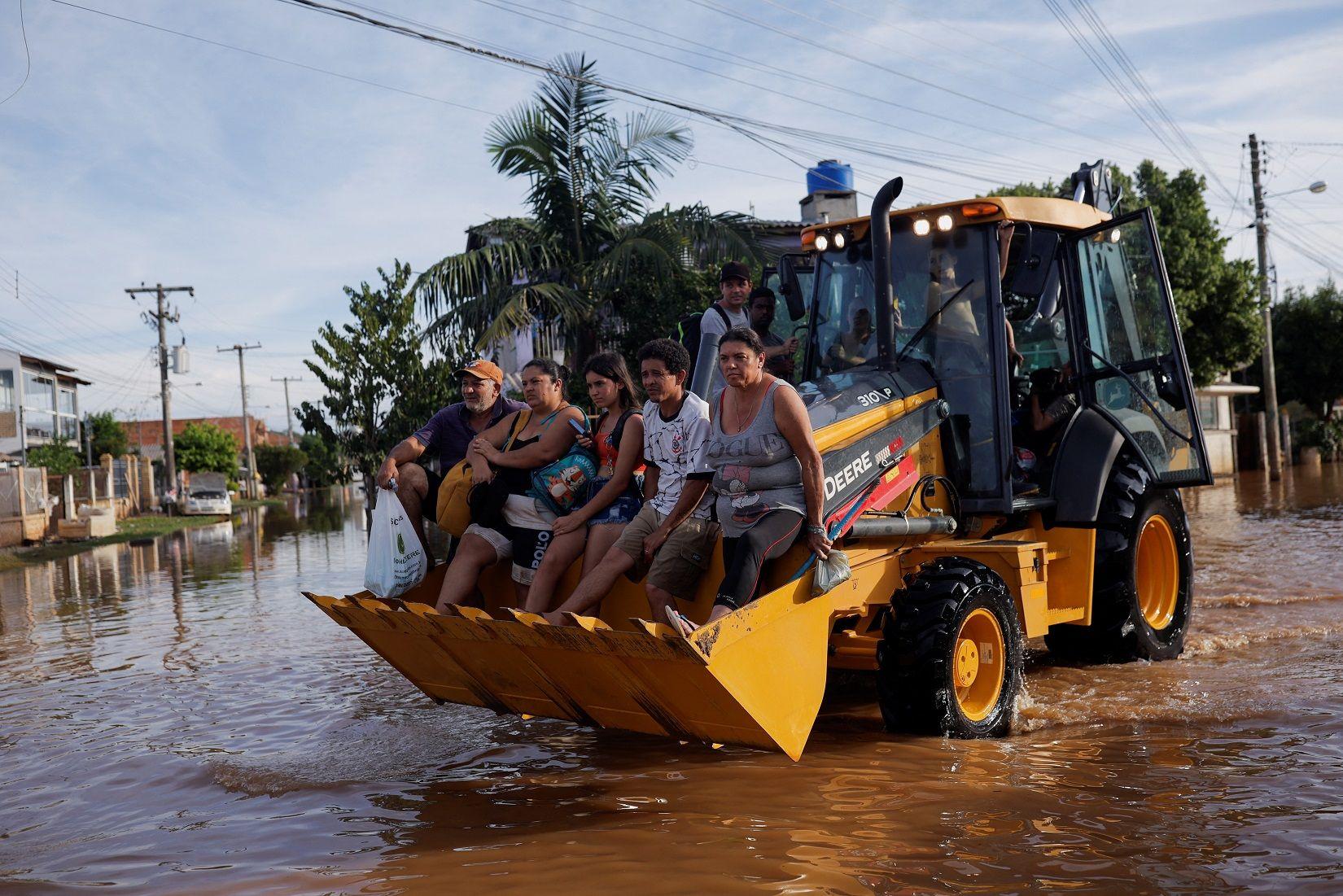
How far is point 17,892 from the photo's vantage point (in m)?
4.55

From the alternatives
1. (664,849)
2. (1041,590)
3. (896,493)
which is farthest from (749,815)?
(1041,590)

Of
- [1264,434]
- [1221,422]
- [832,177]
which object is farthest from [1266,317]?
[832,177]

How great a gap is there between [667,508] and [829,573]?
1.06m

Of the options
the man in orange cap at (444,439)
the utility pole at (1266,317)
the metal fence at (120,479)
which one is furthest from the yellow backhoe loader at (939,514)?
the metal fence at (120,479)

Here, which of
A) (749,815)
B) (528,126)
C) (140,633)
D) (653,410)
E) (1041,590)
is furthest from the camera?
(528,126)

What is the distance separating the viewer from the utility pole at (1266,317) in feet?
105

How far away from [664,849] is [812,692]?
3.72ft

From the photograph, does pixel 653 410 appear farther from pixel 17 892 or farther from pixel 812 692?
pixel 17 892

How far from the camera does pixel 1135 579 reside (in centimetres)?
778

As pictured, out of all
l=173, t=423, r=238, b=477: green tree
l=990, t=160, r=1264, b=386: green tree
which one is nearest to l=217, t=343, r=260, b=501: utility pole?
l=173, t=423, r=238, b=477: green tree

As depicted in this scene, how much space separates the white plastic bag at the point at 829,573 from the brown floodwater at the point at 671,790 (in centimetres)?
91

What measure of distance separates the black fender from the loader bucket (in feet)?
8.29

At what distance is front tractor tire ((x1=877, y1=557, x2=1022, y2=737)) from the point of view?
5703 millimetres

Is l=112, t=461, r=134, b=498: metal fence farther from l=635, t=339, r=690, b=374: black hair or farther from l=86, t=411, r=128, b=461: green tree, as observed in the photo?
l=635, t=339, r=690, b=374: black hair
